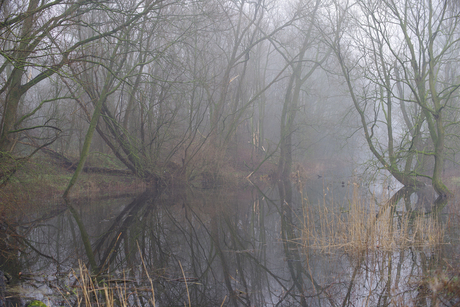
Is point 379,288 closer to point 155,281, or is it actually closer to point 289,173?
point 155,281

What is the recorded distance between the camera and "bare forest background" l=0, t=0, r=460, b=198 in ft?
28.0

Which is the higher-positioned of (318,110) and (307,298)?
(318,110)

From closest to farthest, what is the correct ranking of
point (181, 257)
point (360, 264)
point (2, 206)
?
point (360, 264)
point (181, 257)
point (2, 206)

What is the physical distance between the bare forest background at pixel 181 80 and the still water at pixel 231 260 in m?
2.62

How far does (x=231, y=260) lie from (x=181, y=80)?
28.2ft

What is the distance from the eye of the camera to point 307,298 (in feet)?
13.2

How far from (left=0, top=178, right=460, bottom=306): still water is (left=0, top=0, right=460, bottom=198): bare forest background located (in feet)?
8.61

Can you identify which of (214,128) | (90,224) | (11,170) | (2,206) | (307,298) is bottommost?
(307,298)

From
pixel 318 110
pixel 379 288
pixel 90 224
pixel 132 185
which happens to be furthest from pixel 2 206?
pixel 318 110

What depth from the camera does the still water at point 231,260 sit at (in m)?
3.92

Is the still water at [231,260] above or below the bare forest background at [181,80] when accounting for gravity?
below

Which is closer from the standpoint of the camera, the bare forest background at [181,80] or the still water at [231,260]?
the still water at [231,260]

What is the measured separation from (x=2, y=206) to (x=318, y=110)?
25.3 metres

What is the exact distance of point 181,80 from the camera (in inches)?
501
